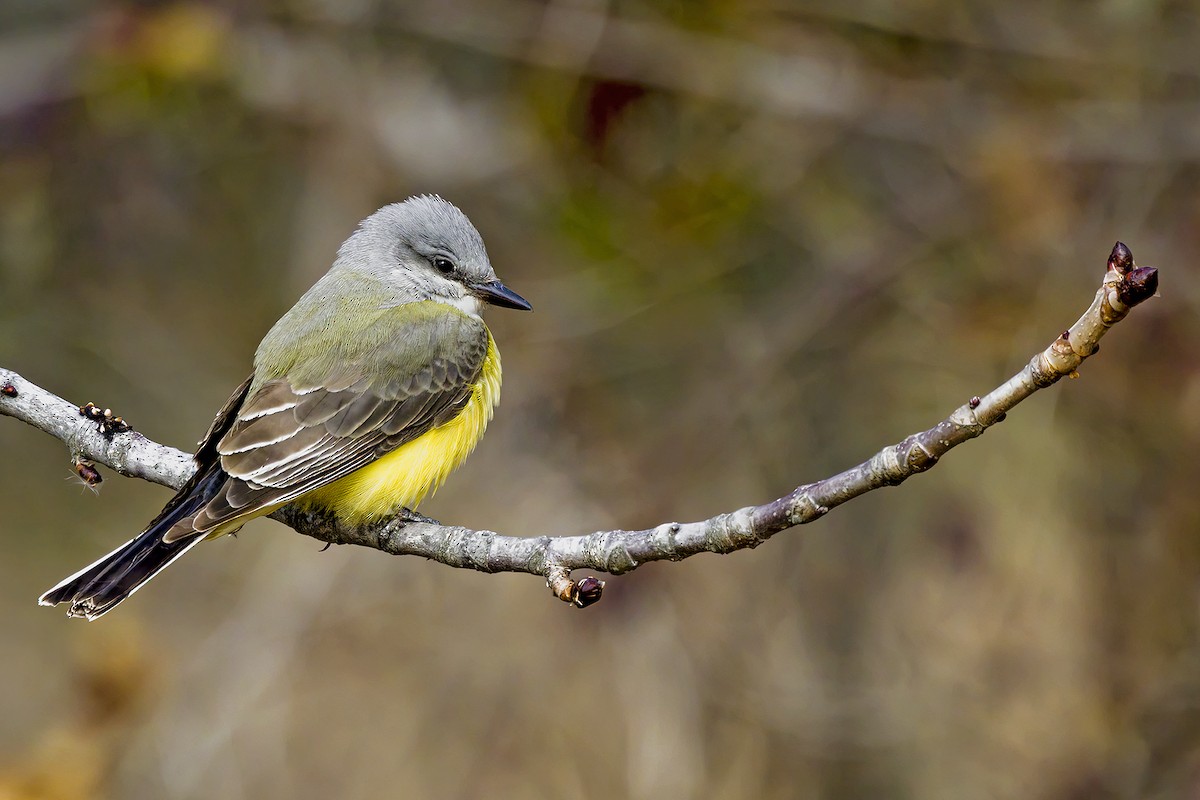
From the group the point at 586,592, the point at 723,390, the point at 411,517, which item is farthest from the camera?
the point at 723,390

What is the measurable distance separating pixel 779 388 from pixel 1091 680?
2279mm

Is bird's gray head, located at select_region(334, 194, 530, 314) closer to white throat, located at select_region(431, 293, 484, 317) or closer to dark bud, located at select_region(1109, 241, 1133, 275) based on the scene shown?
white throat, located at select_region(431, 293, 484, 317)

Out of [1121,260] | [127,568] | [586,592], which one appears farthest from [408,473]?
[1121,260]

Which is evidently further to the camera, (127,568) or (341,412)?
(341,412)

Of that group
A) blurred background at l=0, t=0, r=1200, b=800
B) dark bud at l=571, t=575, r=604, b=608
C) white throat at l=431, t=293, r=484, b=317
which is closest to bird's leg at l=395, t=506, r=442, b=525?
dark bud at l=571, t=575, r=604, b=608

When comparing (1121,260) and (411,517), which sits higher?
(411,517)

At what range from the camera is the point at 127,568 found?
3809mm

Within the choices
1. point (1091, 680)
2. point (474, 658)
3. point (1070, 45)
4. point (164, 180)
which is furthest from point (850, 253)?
point (164, 180)

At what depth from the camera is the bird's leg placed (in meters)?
4.08

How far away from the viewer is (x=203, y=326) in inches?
360

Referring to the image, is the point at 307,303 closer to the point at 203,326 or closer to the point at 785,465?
the point at 785,465

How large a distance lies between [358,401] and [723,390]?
2.94 meters

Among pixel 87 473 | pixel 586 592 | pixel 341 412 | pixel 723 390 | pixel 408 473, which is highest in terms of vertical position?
pixel 723 390

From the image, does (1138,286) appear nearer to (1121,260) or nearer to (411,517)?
(1121,260)
